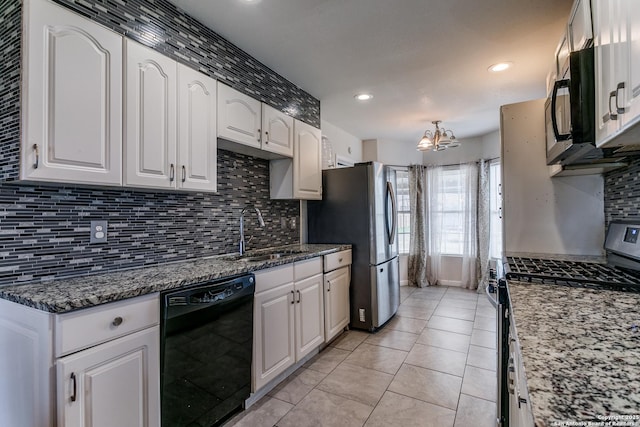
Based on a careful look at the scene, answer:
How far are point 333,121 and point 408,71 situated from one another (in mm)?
1530

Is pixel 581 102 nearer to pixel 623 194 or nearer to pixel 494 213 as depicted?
pixel 623 194

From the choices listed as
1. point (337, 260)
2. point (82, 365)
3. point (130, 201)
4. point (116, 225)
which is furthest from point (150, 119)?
point (337, 260)

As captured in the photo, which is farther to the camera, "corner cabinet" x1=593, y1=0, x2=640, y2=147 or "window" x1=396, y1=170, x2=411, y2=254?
"window" x1=396, y1=170, x2=411, y2=254

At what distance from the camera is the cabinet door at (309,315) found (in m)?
2.37

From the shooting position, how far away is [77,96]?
138 cm

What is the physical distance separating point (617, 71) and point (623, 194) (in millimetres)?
1192

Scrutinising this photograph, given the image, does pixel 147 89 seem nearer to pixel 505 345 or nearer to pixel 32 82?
pixel 32 82

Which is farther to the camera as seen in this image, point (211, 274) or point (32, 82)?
point (211, 274)

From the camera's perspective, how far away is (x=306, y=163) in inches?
118

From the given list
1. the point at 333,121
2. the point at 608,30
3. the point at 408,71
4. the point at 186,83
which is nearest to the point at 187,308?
the point at 186,83

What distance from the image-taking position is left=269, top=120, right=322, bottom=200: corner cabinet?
9.38ft

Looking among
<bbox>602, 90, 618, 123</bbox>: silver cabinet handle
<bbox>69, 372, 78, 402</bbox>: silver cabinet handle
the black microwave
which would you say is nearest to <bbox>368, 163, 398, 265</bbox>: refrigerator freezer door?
the black microwave

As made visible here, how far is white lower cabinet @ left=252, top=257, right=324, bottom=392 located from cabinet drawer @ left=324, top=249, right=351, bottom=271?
0.12 metres

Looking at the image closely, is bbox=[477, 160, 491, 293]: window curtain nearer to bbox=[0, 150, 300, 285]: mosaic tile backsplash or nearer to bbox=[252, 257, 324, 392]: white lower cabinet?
bbox=[252, 257, 324, 392]: white lower cabinet
